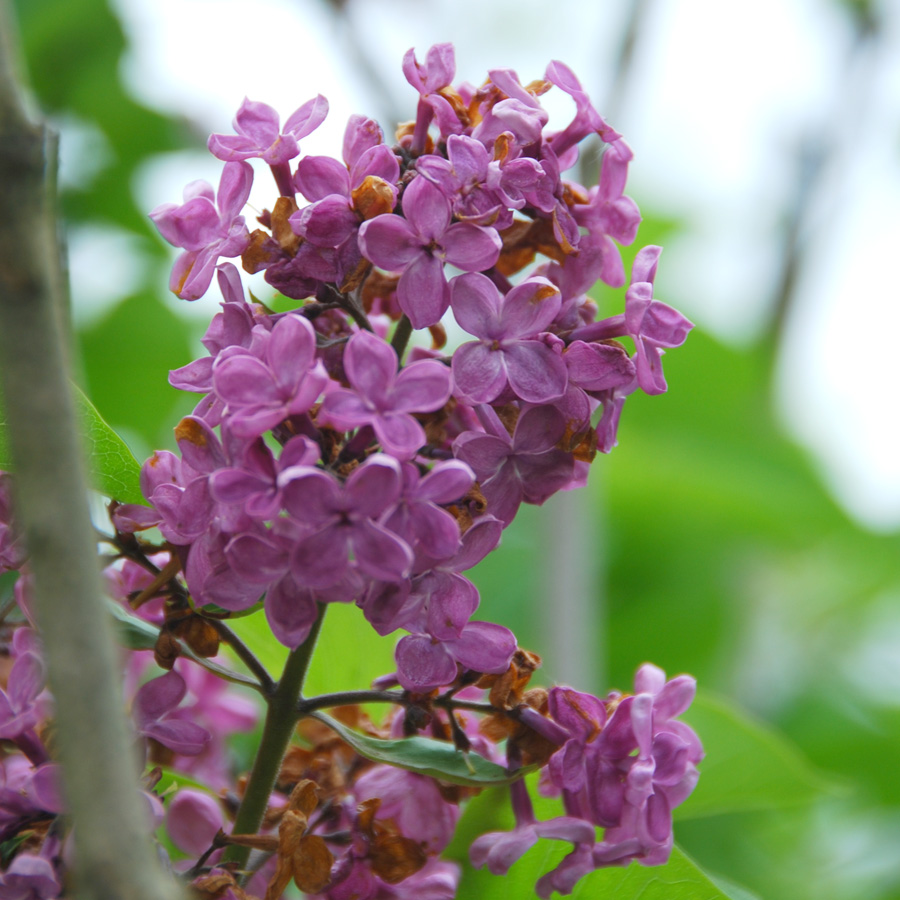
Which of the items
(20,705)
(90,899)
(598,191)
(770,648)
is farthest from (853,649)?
(90,899)

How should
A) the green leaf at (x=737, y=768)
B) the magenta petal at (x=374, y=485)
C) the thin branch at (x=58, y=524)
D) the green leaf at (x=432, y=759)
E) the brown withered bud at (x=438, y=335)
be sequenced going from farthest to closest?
1. the green leaf at (x=737, y=768)
2. the brown withered bud at (x=438, y=335)
3. the green leaf at (x=432, y=759)
4. the magenta petal at (x=374, y=485)
5. the thin branch at (x=58, y=524)

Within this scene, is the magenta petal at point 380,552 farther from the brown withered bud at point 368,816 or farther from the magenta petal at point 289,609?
the brown withered bud at point 368,816

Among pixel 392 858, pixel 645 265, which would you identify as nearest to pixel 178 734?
pixel 392 858

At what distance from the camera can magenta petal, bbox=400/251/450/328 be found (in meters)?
0.50

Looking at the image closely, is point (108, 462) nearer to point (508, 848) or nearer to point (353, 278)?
point (353, 278)

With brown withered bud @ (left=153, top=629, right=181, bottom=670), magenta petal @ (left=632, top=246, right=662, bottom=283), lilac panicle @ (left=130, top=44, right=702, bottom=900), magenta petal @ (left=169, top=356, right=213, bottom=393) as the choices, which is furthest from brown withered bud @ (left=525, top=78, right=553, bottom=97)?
brown withered bud @ (left=153, top=629, right=181, bottom=670)

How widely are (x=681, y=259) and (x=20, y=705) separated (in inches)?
73.2

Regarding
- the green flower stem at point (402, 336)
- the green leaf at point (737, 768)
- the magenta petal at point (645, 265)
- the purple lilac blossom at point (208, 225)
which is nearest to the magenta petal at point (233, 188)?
the purple lilac blossom at point (208, 225)

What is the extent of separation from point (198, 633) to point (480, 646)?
141 millimetres

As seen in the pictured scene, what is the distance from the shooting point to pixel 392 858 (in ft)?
1.84

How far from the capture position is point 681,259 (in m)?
2.19

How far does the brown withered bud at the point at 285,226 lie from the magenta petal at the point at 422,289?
0.21ft

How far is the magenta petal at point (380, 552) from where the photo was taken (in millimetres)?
428

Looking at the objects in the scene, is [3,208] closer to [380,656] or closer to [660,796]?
[660,796]
